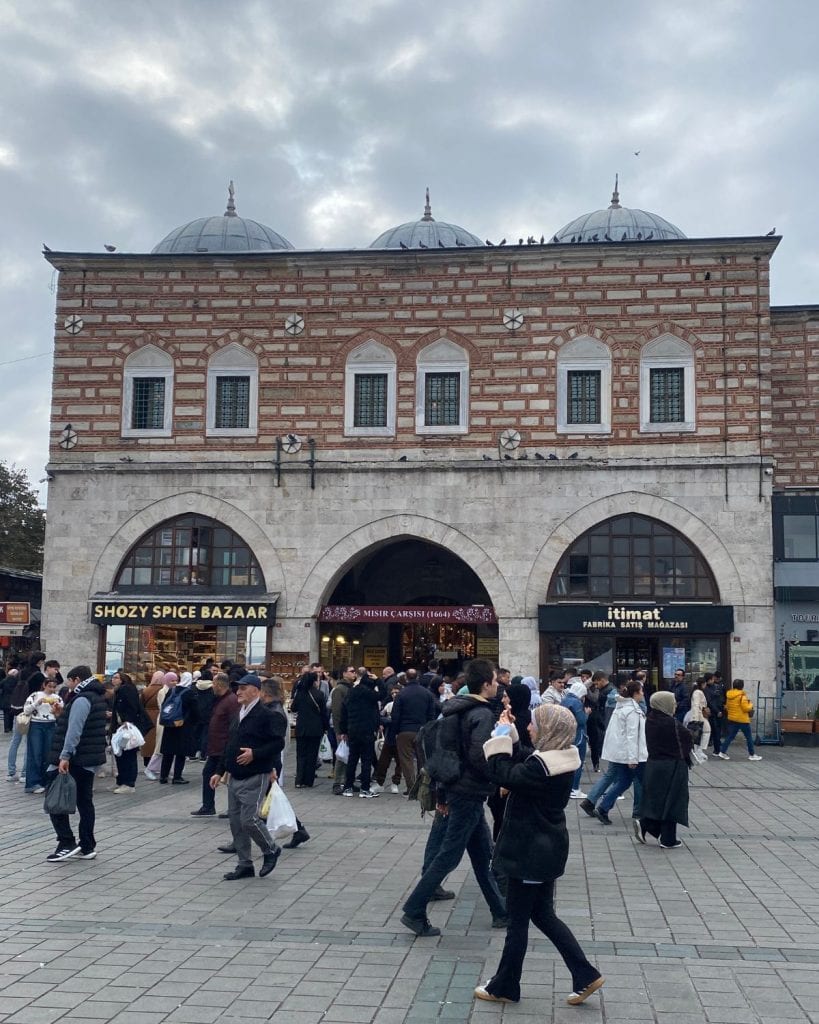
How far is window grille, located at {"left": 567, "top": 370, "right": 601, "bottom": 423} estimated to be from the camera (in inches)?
902

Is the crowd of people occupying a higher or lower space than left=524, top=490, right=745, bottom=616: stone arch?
lower

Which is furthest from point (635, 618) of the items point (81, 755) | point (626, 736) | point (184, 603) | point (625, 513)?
point (81, 755)

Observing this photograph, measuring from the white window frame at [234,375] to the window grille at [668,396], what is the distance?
839 centimetres

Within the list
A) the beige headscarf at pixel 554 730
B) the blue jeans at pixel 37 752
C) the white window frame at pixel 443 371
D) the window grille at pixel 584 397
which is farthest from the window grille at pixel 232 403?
the beige headscarf at pixel 554 730

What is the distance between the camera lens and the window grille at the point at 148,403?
938 inches

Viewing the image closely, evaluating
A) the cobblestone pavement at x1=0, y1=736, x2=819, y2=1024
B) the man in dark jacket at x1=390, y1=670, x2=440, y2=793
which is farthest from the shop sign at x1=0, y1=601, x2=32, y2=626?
the man in dark jacket at x1=390, y1=670, x2=440, y2=793

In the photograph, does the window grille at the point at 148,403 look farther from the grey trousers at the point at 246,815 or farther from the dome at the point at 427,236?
the grey trousers at the point at 246,815

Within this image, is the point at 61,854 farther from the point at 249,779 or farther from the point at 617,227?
the point at 617,227

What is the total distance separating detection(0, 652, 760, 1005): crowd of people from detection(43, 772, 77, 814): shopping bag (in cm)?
11

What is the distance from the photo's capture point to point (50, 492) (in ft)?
78.0

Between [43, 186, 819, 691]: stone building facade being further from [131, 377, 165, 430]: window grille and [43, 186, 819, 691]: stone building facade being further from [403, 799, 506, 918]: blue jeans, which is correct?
[403, 799, 506, 918]: blue jeans

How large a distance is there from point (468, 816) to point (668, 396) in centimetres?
→ 1652

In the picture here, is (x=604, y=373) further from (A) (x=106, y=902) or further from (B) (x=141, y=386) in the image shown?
(A) (x=106, y=902)

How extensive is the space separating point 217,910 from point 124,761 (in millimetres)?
6448
